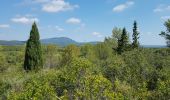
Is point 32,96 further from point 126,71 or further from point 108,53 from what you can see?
point 108,53

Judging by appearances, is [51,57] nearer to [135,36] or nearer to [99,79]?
[135,36]

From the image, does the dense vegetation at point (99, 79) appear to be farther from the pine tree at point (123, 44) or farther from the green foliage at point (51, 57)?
the green foliage at point (51, 57)

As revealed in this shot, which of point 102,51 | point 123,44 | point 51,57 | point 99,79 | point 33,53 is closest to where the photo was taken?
point 99,79

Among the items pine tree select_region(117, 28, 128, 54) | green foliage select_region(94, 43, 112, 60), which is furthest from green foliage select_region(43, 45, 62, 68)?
pine tree select_region(117, 28, 128, 54)

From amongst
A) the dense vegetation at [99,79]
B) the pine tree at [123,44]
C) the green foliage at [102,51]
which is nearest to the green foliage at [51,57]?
the dense vegetation at [99,79]

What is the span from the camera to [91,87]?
46.5 ft

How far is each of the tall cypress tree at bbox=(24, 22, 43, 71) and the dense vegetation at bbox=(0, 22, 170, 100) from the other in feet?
42.0

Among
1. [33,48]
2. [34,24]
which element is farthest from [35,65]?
[34,24]

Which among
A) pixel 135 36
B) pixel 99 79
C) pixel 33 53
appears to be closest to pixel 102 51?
pixel 135 36

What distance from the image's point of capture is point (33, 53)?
59938mm

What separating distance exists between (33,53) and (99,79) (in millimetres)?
47016

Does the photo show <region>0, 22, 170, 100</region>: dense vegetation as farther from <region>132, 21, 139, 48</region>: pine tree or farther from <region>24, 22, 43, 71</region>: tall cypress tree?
<region>24, 22, 43, 71</region>: tall cypress tree

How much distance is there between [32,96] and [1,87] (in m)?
20.3

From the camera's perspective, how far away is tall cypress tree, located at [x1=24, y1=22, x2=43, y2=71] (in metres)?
58.9
